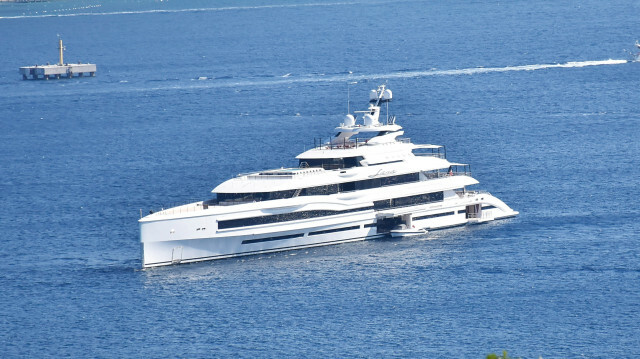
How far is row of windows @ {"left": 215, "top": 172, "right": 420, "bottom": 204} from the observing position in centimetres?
9331

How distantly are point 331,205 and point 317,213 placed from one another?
4.15 feet

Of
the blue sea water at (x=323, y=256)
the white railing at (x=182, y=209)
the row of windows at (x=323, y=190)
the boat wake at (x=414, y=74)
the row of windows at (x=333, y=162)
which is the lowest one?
the blue sea water at (x=323, y=256)

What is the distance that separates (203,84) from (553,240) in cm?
10430

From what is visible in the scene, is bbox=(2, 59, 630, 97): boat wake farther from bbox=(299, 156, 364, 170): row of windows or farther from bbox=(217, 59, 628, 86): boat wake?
bbox=(299, 156, 364, 170): row of windows

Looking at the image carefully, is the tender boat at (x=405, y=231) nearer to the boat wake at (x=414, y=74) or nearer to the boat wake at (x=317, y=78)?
the boat wake at (x=317, y=78)

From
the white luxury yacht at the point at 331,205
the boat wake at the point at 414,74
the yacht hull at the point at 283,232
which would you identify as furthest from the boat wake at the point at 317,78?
the yacht hull at the point at 283,232

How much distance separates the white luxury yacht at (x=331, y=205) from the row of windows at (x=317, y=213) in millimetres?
66

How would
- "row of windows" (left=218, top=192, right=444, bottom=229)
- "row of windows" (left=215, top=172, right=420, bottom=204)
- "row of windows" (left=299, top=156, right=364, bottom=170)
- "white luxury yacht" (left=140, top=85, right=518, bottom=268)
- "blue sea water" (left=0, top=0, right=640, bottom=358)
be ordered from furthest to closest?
"row of windows" (left=299, top=156, right=364, bottom=170), "row of windows" (left=215, top=172, right=420, bottom=204), "row of windows" (left=218, top=192, right=444, bottom=229), "white luxury yacht" (left=140, top=85, right=518, bottom=268), "blue sea water" (left=0, top=0, right=640, bottom=358)

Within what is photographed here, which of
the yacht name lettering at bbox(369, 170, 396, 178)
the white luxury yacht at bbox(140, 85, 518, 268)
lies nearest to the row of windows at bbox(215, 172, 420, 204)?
the white luxury yacht at bbox(140, 85, 518, 268)

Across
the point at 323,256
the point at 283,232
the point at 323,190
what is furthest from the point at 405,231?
the point at 283,232

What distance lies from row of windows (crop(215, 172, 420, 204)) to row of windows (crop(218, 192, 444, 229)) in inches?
53.6

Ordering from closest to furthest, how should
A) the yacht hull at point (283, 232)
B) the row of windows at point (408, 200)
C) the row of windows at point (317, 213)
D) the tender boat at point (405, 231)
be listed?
the yacht hull at point (283, 232), the row of windows at point (317, 213), the tender boat at point (405, 231), the row of windows at point (408, 200)

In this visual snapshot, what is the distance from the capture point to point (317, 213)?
94.4 m

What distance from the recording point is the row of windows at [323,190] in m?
93.3
